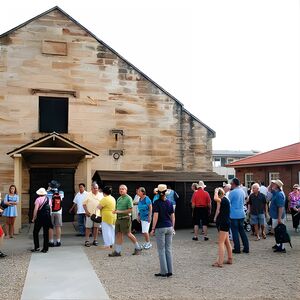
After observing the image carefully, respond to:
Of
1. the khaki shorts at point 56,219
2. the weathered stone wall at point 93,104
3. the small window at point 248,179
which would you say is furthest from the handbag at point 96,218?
the small window at point 248,179

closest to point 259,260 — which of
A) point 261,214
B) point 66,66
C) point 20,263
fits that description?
point 261,214

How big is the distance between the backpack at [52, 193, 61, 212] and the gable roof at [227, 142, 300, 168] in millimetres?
16750

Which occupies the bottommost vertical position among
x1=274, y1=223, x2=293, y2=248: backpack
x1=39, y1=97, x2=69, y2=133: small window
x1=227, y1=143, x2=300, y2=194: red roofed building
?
x1=274, y1=223, x2=293, y2=248: backpack

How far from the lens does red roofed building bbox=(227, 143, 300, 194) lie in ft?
78.6

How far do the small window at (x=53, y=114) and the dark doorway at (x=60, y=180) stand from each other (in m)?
1.71

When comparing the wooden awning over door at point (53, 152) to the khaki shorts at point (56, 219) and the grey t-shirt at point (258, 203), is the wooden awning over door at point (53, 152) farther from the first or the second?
the grey t-shirt at point (258, 203)

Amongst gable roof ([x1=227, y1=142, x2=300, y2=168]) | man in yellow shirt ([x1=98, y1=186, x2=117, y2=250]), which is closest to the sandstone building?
man in yellow shirt ([x1=98, y1=186, x2=117, y2=250])

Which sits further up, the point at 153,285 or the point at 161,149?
the point at 161,149

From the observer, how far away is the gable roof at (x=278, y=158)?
24317 millimetres

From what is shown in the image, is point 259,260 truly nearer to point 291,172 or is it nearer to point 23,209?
point 23,209

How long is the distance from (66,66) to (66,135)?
292cm

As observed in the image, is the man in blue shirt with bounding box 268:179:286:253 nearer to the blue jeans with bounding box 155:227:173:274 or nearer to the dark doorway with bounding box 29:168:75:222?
the blue jeans with bounding box 155:227:173:274

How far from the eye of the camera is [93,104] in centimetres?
1636

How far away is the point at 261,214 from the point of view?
38.0ft
